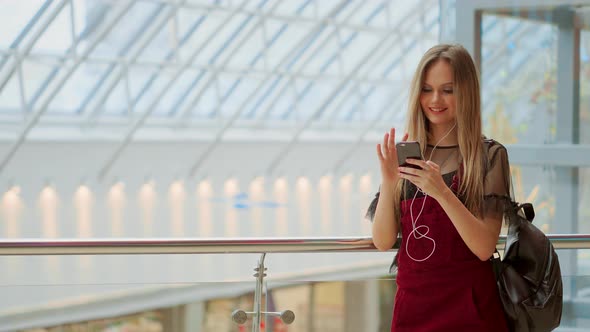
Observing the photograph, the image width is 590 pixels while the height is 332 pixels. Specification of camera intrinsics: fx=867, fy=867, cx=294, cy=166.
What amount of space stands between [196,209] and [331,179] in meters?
4.78

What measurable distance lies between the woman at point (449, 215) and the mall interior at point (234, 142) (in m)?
0.53

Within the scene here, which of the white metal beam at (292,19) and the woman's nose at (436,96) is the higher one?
the white metal beam at (292,19)

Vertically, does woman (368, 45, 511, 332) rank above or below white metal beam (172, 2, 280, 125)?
below

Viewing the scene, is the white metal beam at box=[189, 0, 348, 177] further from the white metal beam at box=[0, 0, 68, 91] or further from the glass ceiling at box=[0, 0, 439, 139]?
the white metal beam at box=[0, 0, 68, 91]

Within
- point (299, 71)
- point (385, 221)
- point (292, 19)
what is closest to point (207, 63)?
point (292, 19)

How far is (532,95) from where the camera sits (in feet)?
25.5

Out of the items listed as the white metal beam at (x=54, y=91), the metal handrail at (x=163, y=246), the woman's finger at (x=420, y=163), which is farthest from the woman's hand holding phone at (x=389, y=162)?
the white metal beam at (x=54, y=91)

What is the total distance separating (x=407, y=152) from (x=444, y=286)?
0.44 meters

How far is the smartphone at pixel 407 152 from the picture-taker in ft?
8.79

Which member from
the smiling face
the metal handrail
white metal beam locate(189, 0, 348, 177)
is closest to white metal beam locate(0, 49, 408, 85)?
white metal beam locate(189, 0, 348, 177)

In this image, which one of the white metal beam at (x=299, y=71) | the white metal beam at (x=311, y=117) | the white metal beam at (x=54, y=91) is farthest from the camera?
the white metal beam at (x=299, y=71)

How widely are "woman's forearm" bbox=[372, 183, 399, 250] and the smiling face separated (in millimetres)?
268

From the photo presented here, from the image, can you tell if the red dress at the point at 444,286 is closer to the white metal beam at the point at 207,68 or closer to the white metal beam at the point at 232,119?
the white metal beam at the point at 207,68

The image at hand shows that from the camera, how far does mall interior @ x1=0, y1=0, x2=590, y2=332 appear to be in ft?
11.4
